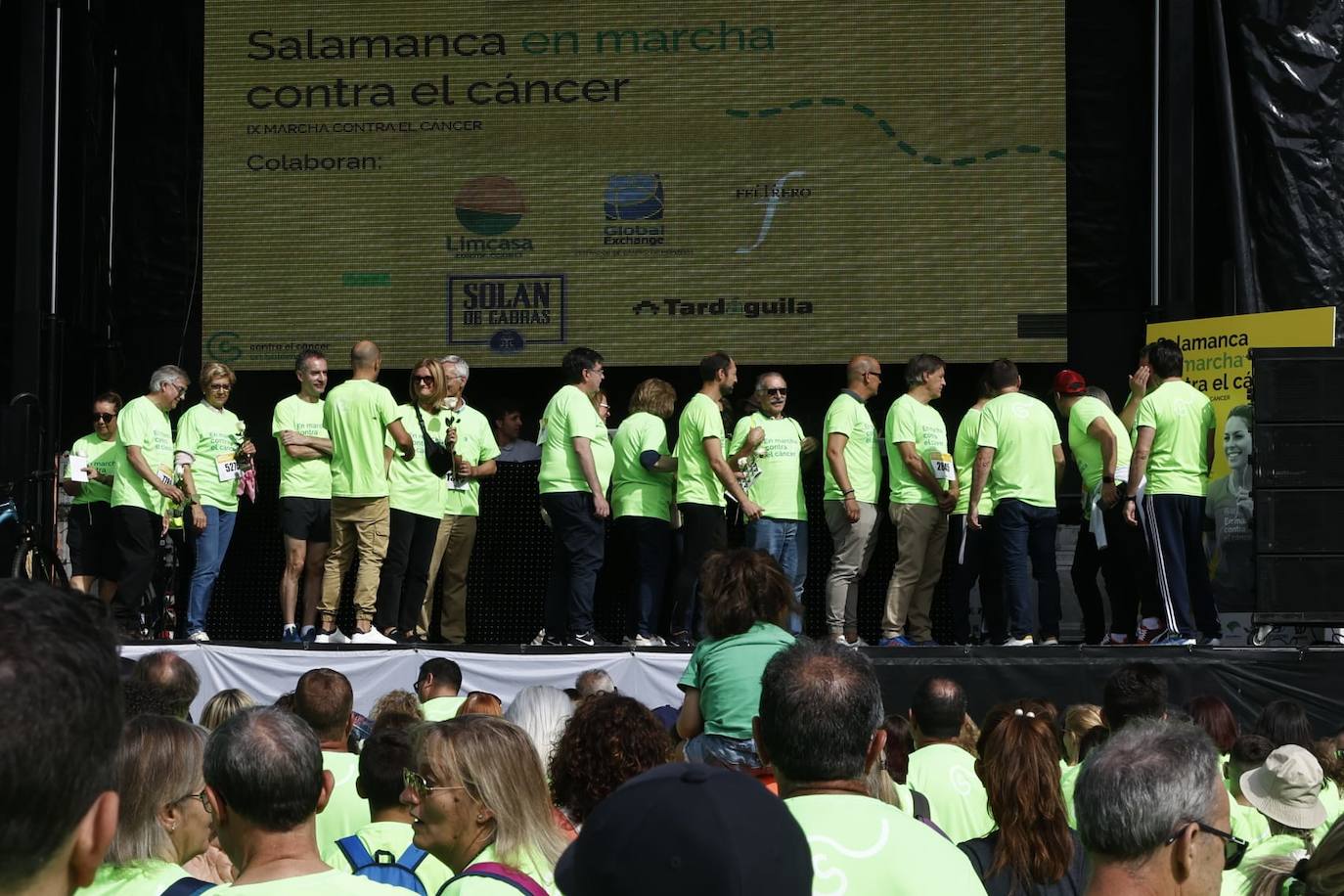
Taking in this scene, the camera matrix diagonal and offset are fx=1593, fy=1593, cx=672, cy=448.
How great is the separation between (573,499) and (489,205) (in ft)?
9.49

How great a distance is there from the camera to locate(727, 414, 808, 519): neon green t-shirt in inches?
346

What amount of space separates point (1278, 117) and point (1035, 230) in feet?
5.35

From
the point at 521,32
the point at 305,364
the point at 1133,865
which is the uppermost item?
the point at 521,32

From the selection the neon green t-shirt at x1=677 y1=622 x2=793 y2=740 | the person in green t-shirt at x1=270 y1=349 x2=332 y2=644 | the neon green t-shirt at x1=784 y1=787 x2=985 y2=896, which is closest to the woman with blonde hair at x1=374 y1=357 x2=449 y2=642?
the person in green t-shirt at x1=270 y1=349 x2=332 y2=644

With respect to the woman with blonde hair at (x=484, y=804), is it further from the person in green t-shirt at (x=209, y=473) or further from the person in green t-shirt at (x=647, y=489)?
the person in green t-shirt at (x=209, y=473)

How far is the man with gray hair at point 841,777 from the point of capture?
7.29 ft

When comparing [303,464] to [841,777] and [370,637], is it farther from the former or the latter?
[841,777]

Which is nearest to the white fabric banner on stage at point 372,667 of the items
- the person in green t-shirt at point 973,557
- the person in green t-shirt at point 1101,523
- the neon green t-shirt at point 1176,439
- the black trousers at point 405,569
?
the black trousers at point 405,569

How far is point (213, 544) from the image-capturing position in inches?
347

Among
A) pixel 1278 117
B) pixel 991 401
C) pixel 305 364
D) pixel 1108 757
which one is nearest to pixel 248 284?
pixel 305 364

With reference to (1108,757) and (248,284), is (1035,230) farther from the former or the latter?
(1108,757)

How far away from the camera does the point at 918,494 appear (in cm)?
891

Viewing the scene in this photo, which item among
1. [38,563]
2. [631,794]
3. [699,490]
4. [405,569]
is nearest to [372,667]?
[405,569]

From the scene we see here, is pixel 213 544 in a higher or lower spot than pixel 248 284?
lower
